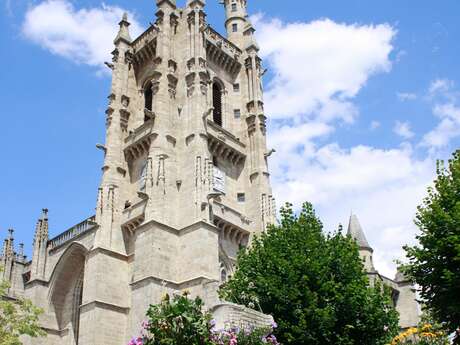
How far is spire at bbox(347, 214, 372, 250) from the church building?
1084 centimetres

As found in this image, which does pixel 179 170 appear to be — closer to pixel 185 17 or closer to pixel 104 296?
pixel 104 296

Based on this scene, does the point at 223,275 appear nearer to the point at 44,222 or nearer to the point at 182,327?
the point at 44,222

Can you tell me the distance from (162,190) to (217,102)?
9.18 m

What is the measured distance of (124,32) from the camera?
36844 mm

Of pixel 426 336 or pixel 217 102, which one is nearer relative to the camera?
pixel 426 336

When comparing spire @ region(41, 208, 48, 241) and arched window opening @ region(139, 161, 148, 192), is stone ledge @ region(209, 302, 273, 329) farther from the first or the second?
spire @ region(41, 208, 48, 241)

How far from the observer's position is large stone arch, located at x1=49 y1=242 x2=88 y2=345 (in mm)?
32750

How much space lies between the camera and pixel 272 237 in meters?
23.2

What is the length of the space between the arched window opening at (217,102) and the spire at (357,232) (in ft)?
42.4

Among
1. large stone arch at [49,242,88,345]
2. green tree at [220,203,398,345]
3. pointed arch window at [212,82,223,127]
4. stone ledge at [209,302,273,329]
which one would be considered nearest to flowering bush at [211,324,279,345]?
stone ledge at [209,302,273,329]

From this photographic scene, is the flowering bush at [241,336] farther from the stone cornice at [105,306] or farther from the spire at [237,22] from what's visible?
the spire at [237,22]

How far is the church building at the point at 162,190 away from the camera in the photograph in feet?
88.8

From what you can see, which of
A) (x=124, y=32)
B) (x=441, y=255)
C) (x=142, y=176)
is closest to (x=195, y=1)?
(x=124, y=32)

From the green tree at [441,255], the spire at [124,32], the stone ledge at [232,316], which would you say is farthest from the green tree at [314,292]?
the spire at [124,32]
